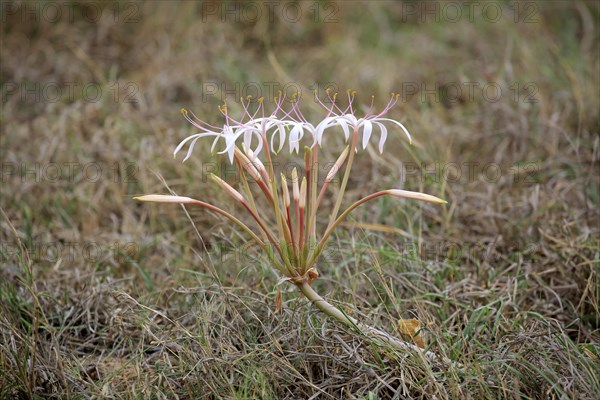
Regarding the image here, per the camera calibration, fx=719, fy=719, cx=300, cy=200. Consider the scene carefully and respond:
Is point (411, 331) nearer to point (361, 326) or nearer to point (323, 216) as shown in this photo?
Result: point (361, 326)

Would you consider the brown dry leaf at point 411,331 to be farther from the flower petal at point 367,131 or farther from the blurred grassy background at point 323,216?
the flower petal at point 367,131

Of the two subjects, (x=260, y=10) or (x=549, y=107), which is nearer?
(x=549, y=107)

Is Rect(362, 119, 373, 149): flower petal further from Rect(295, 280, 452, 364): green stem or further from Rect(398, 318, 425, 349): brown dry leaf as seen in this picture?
Rect(398, 318, 425, 349): brown dry leaf

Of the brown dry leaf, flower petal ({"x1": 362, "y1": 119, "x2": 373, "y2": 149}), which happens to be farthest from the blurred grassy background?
flower petal ({"x1": 362, "y1": 119, "x2": 373, "y2": 149})

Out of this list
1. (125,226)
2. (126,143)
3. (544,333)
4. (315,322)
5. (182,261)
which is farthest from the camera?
(126,143)

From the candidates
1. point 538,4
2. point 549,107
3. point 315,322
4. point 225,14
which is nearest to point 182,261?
point 315,322

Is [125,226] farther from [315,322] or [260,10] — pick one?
[260,10]
